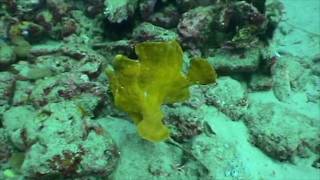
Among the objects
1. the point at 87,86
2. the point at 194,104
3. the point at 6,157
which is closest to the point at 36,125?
the point at 6,157

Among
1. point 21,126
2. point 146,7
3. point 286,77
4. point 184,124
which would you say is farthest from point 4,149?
point 286,77

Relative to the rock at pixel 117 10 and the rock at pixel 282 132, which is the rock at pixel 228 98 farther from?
the rock at pixel 117 10

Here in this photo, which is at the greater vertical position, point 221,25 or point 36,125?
point 221,25

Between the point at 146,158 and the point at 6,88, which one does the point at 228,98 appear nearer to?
the point at 146,158

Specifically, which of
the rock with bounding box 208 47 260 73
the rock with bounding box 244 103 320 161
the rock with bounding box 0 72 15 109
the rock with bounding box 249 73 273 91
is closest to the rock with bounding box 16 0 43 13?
the rock with bounding box 0 72 15 109

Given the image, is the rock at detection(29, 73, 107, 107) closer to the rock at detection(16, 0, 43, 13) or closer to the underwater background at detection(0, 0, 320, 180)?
the underwater background at detection(0, 0, 320, 180)

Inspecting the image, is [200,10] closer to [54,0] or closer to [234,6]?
[234,6]
